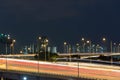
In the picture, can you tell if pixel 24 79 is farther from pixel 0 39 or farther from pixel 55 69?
pixel 0 39

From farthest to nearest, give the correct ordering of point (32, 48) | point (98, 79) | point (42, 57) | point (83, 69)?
point (32, 48) → point (42, 57) → point (83, 69) → point (98, 79)

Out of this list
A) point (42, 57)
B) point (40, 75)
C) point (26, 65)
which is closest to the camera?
point (40, 75)

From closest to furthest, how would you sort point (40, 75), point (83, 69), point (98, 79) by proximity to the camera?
1. point (98, 79)
2. point (40, 75)
3. point (83, 69)

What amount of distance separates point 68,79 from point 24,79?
29.1 ft

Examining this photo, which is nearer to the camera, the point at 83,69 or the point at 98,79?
Answer: the point at 98,79

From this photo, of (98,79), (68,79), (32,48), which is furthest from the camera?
(32,48)

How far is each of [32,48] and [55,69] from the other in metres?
98.7

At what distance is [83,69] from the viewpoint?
60219 mm

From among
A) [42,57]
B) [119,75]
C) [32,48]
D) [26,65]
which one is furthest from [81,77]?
[32,48]

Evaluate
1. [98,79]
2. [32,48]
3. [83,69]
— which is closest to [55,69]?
[83,69]

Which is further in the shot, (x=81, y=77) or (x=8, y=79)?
(x=8, y=79)

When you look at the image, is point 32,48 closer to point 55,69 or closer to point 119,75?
point 55,69

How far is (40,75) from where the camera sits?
5481cm

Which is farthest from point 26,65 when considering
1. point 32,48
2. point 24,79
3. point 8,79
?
point 32,48
